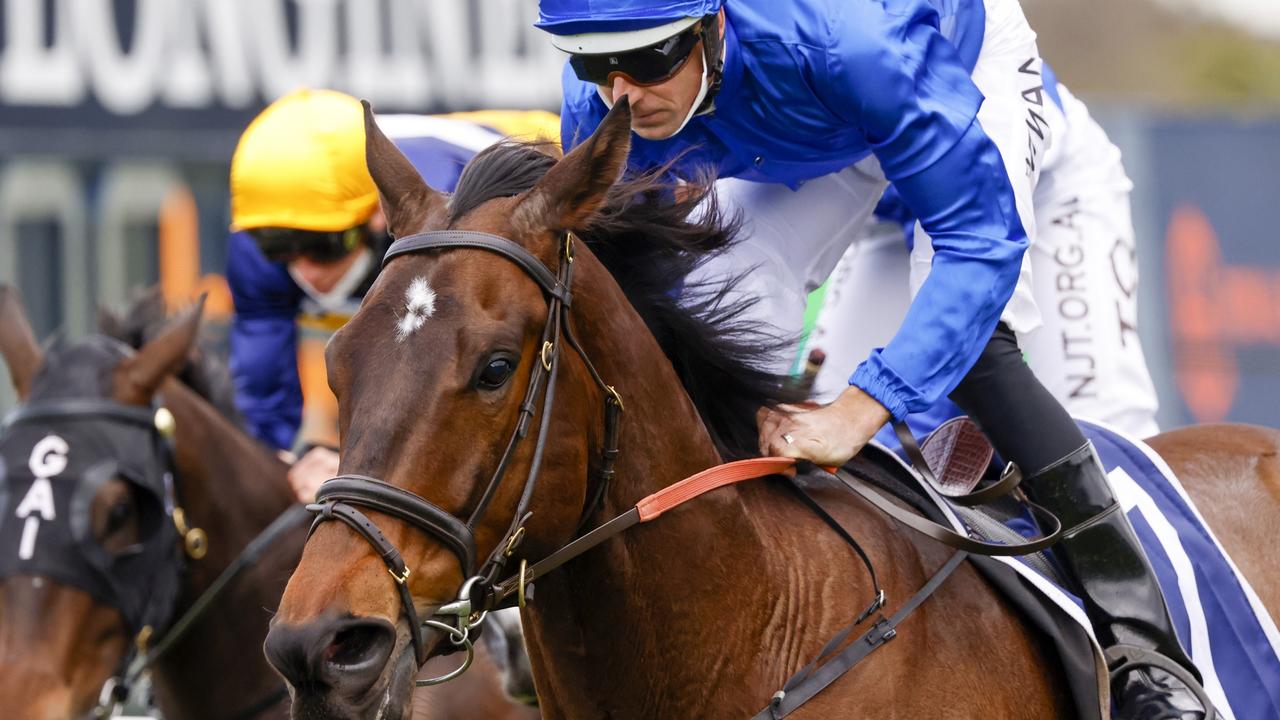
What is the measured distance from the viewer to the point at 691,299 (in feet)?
9.26

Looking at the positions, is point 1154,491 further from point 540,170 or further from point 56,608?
point 56,608

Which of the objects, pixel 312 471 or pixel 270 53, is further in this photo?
pixel 270 53

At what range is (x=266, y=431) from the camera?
525 centimetres

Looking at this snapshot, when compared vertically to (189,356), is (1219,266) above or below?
below

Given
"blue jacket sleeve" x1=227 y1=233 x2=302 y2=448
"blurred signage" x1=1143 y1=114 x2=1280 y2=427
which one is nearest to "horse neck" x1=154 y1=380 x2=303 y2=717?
"blue jacket sleeve" x1=227 y1=233 x2=302 y2=448

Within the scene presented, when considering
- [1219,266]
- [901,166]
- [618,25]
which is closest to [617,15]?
[618,25]

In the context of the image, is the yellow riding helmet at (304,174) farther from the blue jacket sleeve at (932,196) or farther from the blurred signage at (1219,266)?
the blurred signage at (1219,266)

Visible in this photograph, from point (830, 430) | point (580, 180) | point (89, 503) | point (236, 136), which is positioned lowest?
point (236, 136)

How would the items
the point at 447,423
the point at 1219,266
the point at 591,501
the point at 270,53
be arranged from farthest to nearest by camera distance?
1. the point at 1219,266
2. the point at 270,53
3. the point at 591,501
4. the point at 447,423

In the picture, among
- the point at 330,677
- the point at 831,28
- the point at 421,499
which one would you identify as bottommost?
the point at 330,677

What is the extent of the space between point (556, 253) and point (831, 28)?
0.79 meters

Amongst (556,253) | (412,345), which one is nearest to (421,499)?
(412,345)

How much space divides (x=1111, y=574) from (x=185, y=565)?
8.15 ft

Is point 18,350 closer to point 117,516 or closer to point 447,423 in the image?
point 117,516
